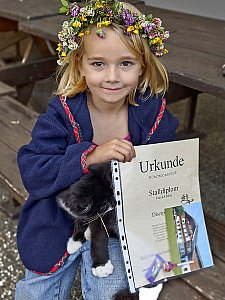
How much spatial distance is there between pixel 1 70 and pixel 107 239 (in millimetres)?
2169

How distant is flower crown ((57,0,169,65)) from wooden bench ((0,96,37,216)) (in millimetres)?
872

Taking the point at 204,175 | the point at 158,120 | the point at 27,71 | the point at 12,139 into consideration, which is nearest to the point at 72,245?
the point at 158,120

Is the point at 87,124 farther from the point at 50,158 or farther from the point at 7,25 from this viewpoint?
the point at 7,25

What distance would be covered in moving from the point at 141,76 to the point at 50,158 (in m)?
0.43

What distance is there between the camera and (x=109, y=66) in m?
1.41

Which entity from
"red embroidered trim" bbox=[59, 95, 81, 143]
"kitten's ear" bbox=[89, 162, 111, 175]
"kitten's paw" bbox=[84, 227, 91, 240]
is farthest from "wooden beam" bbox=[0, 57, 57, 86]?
"kitten's ear" bbox=[89, 162, 111, 175]

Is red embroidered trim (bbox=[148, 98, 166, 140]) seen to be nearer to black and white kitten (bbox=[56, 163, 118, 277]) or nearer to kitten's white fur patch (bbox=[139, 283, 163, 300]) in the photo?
black and white kitten (bbox=[56, 163, 118, 277])

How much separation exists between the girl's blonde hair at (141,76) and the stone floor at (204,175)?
1017 mm

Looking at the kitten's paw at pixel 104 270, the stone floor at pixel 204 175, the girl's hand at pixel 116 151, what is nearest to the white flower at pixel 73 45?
the girl's hand at pixel 116 151

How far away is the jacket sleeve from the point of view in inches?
55.5

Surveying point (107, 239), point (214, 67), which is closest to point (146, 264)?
point (107, 239)

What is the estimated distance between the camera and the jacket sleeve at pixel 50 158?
55.5 inches

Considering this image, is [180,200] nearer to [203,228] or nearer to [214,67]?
[203,228]

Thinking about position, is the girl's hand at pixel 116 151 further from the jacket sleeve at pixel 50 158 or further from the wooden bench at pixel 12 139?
the wooden bench at pixel 12 139
